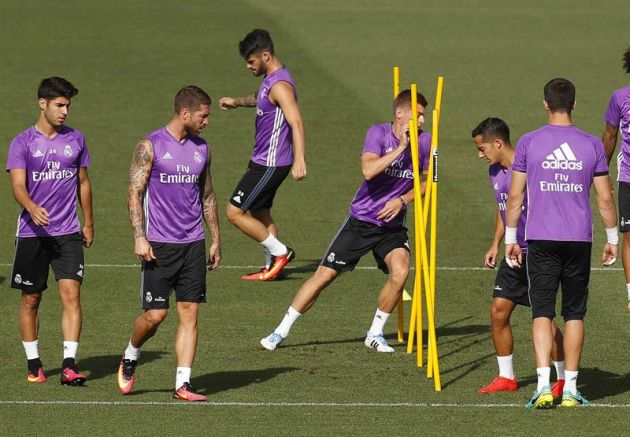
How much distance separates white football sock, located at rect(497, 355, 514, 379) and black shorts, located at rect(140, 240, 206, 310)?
248 centimetres

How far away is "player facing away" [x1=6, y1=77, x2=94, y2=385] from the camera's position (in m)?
12.0

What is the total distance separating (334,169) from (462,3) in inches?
655

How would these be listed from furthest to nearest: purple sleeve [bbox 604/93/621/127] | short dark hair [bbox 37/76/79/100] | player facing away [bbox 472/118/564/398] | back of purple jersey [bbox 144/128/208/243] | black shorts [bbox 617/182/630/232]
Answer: black shorts [bbox 617/182/630/232] → purple sleeve [bbox 604/93/621/127] → short dark hair [bbox 37/76/79/100] → player facing away [bbox 472/118/564/398] → back of purple jersey [bbox 144/128/208/243]

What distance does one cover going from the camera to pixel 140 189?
38.0 ft

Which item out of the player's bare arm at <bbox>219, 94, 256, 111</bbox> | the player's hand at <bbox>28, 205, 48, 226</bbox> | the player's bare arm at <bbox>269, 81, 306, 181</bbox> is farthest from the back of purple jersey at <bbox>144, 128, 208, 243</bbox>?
the player's bare arm at <bbox>219, 94, 256, 111</bbox>

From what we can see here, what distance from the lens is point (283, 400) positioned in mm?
11617

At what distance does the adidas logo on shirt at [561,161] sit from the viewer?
430 inches

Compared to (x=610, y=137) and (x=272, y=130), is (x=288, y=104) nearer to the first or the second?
(x=272, y=130)

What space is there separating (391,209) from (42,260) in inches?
124

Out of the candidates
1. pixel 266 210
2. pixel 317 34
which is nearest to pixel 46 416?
pixel 266 210

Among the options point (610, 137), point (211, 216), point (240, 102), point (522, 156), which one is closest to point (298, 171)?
point (240, 102)

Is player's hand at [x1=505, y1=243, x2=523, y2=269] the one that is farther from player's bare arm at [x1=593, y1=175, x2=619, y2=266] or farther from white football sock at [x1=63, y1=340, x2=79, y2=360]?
white football sock at [x1=63, y1=340, x2=79, y2=360]

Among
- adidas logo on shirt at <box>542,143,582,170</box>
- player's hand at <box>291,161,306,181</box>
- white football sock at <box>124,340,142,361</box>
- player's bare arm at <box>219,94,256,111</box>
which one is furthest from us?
player's bare arm at <box>219,94,256,111</box>

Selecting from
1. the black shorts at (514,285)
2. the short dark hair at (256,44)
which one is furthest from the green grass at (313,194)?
the short dark hair at (256,44)
